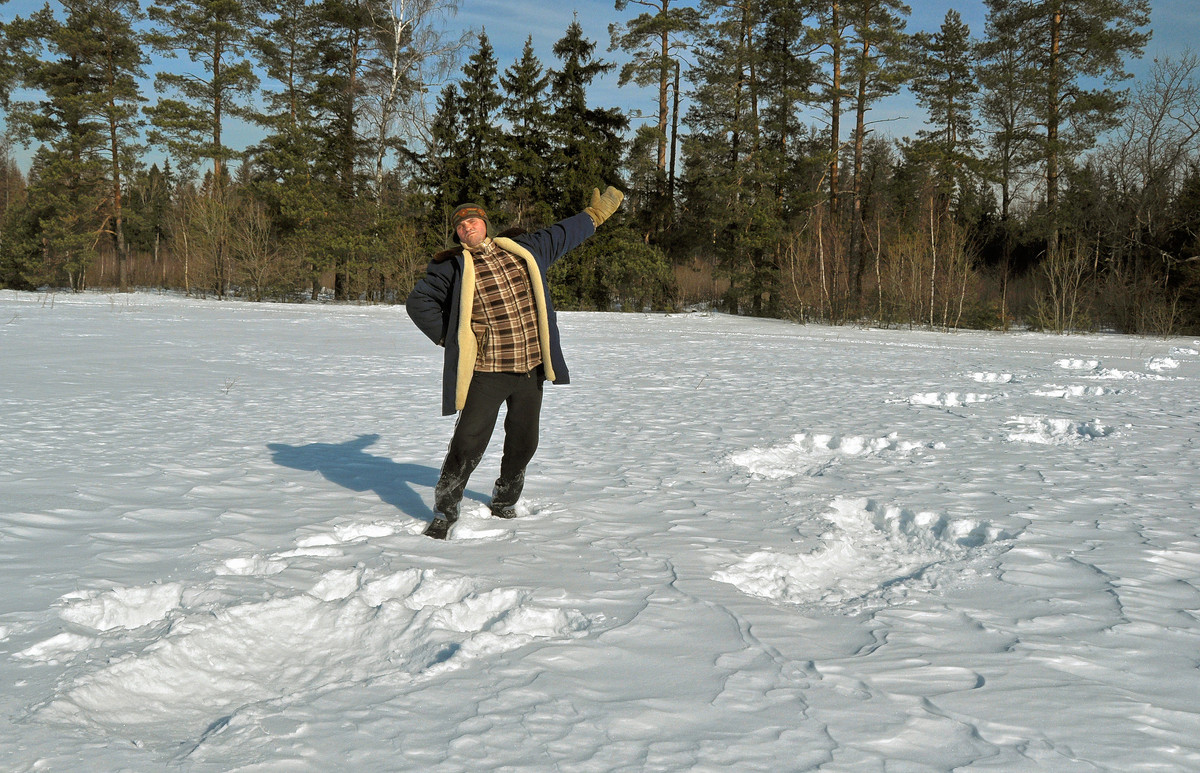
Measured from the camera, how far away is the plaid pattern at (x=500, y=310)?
4.24m

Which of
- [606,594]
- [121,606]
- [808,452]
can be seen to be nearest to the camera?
[121,606]

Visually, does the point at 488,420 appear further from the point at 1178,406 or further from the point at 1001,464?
the point at 1178,406

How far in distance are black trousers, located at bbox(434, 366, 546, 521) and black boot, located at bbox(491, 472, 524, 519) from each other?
0.79 feet

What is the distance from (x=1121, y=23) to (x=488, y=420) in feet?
111

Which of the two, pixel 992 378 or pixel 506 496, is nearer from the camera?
pixel 506 496

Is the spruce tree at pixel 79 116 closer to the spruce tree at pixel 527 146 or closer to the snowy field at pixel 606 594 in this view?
the spruce tree at pixel 527 146

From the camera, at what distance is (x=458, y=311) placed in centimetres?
422

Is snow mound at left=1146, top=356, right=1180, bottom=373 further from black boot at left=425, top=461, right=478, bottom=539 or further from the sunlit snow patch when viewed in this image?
black boot at left=425, top=461, right=478, bottom=539

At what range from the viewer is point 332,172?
36719 mm

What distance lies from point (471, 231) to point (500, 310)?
1.41 ft

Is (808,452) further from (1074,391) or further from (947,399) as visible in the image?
(1074,391)

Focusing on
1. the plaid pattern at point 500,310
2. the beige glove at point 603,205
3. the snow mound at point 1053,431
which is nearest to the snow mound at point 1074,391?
the snow mound at point 1053,431

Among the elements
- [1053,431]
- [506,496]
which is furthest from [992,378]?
[506,496]

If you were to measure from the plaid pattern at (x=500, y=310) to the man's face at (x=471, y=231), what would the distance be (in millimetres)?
42
